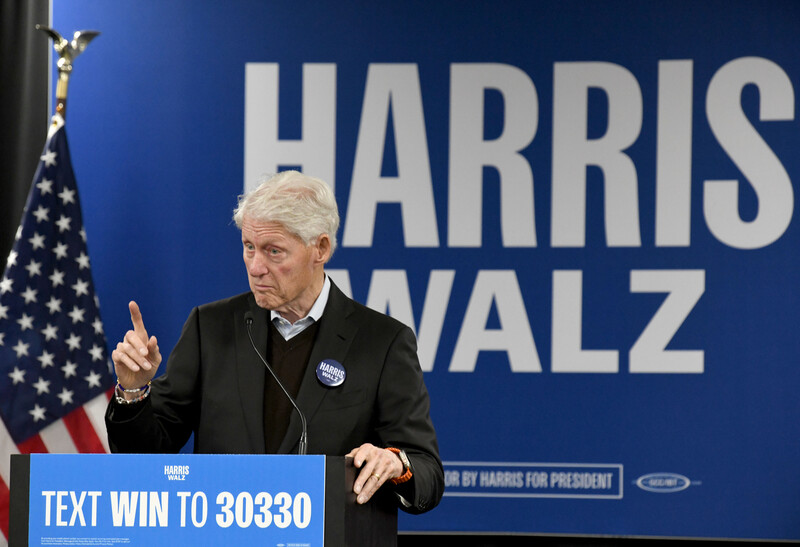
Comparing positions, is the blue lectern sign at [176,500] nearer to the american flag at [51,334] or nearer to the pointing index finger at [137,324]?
the pointing index finger at [137,324]

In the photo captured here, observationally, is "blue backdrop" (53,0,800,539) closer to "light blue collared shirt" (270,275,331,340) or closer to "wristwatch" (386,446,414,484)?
"light blue collared shirt" (270,275,331,340)

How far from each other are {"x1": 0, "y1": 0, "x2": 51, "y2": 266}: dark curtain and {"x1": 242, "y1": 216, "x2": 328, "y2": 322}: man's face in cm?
215

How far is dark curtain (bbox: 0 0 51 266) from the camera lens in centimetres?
372

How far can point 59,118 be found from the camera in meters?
3.40

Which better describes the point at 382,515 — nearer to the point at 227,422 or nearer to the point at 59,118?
the point at 227,422

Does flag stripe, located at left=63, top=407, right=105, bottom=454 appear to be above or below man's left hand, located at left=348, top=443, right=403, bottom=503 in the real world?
above

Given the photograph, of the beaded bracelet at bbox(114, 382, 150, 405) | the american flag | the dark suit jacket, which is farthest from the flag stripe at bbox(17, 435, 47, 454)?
the beaded bracelet at bbox(114, 382, 150, 405)

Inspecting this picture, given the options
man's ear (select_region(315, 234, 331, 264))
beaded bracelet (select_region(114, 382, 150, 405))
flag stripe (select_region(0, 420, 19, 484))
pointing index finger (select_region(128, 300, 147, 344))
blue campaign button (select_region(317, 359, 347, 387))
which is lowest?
flag stripe (select_region(0, 420, 19, 484))

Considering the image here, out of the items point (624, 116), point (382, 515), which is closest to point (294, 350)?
point (382, 515)

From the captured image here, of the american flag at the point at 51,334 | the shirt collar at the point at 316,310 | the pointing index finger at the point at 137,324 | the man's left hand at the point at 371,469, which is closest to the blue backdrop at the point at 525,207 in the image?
the american flag at the point at 51,334

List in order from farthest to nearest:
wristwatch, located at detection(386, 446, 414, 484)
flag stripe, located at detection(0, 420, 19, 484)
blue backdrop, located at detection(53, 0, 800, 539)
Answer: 1. blue backdrop, located at detection(53, 0, 800, 539)
2. flag stripe, located at detection(0, 420, 19, 484)
3. wristwatch, located at detection(386, 446, 414, 484)

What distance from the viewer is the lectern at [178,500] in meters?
1.44

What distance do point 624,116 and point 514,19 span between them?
61 centimetres

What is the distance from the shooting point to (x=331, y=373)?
77.3 inches
